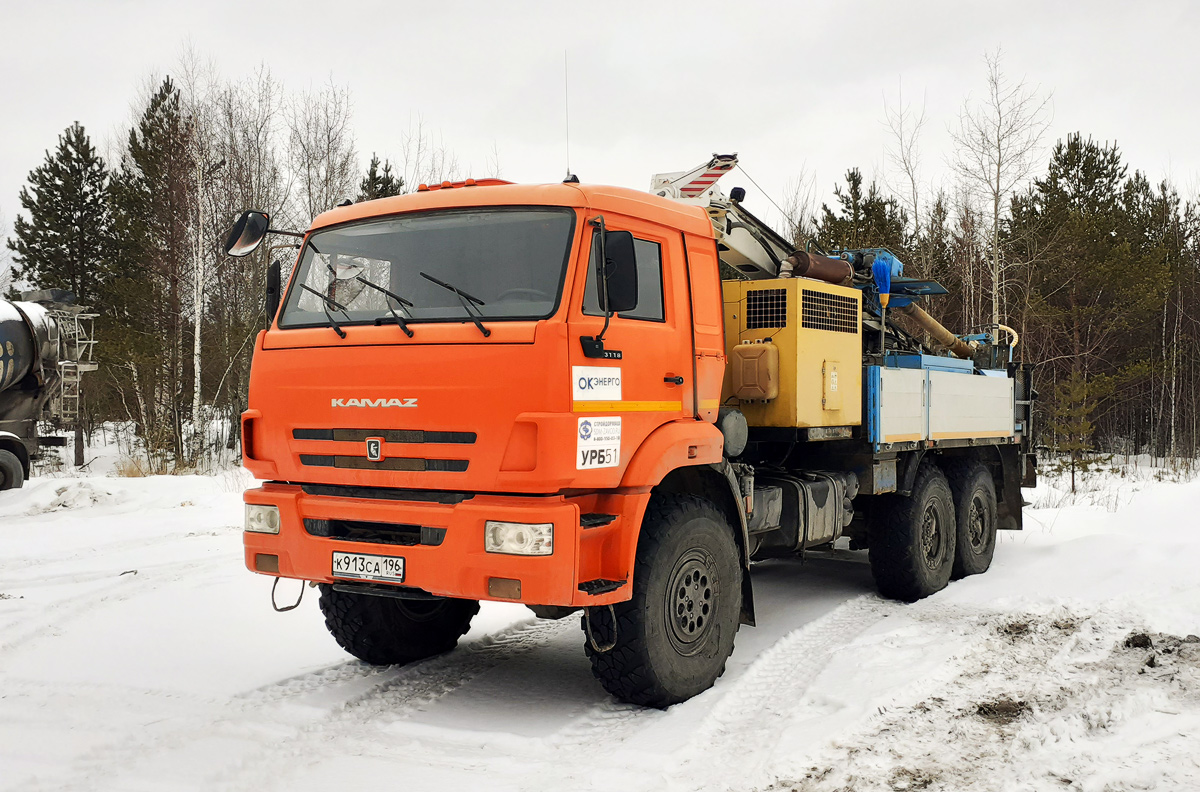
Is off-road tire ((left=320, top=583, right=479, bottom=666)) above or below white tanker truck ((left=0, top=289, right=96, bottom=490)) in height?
below

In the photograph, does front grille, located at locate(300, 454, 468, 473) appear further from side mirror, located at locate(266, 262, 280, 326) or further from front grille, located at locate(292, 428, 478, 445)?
side mirror, located at locate(266, 262, 280, 326)

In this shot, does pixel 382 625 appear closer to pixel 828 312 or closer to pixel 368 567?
pixel 368 567

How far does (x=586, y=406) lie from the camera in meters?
4.50

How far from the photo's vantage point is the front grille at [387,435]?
451 cm

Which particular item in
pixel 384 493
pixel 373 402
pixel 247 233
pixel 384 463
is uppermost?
pixel 247 233

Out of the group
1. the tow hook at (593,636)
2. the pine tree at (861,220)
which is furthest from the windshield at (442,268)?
the pine tree at (861,220)

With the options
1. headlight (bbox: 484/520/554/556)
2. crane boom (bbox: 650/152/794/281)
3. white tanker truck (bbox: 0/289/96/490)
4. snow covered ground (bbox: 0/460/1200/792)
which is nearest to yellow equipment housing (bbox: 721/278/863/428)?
crane boom (bbox: 650/152/794/281)

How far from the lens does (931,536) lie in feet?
27.4

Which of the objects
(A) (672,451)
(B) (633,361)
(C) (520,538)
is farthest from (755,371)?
(C) (520,538)

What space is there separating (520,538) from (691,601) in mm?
1347

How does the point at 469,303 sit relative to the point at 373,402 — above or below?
above

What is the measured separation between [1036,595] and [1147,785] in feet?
14.2

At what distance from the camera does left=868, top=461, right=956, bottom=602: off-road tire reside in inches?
311

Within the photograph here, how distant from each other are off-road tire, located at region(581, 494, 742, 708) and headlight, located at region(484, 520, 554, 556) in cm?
60
